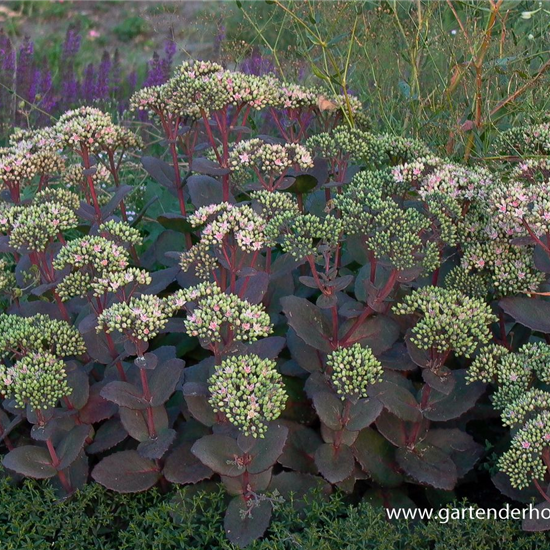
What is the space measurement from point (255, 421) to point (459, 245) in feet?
3.72

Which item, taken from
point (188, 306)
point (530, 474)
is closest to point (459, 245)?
point (530, 474)

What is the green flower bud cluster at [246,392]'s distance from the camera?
6.89 feet

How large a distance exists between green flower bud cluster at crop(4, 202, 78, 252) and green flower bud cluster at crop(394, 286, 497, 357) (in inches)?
42.8

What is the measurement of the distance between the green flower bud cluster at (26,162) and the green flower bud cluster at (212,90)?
472 mm

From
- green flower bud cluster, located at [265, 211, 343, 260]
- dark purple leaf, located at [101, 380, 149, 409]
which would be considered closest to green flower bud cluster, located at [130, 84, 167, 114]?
green flower bud cluster, located at [265, 211, 343, 260]

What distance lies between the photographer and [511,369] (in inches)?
92.6

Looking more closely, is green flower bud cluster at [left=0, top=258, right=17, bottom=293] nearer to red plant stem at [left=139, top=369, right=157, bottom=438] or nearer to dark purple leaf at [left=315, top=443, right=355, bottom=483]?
red plant stem at [left=139, top=369, right=157, bottom=438]

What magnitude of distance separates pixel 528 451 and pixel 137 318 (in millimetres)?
1118

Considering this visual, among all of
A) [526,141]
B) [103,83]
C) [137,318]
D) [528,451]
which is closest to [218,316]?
[137,318]

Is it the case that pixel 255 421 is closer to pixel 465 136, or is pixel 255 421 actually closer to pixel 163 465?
pixel 163 465

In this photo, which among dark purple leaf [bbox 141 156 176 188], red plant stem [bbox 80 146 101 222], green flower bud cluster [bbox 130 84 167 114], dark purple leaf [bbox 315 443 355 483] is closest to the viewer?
dark purple leaf [bbox 315 443 355 483]

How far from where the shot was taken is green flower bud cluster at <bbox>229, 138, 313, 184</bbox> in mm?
2619

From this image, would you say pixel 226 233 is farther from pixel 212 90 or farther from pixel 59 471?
pixel 59 471

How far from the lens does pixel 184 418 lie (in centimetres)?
271
